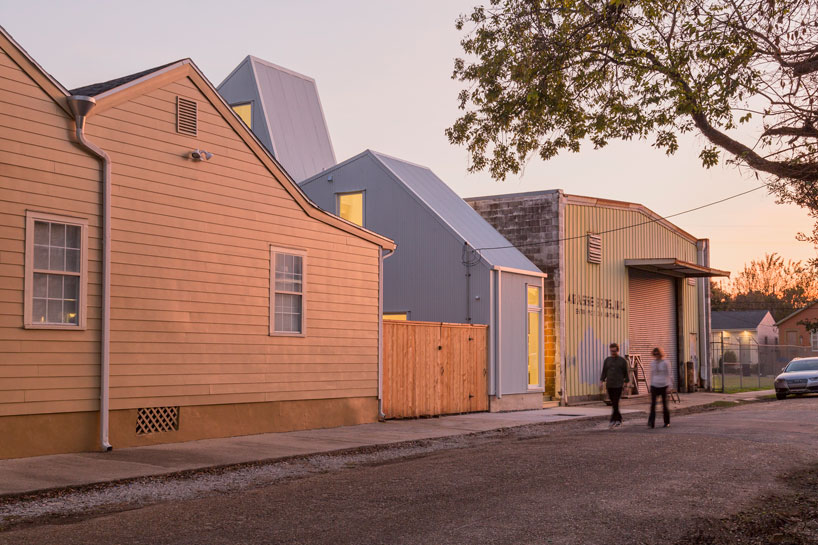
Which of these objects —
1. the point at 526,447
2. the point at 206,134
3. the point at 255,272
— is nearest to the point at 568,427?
the point at 526,447

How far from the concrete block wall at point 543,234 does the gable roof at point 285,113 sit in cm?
622

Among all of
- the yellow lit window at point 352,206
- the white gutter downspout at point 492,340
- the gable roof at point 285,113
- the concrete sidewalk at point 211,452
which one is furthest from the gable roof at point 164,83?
the gable roof at point 285,113

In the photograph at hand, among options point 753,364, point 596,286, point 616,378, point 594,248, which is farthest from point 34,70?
point 753,364

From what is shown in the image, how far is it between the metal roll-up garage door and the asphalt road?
715 inches

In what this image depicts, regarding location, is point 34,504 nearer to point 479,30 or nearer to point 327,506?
point 327,506

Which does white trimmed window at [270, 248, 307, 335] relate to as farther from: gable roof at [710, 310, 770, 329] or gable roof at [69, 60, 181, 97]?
gable roof at [710, 310, 770, 329]

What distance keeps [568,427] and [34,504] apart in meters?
12.8

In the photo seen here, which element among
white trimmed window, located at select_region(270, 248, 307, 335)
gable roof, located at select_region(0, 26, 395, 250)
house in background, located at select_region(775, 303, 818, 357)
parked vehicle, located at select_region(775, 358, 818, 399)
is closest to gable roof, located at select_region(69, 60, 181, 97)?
gable roof, located at select_region(0, 26, 395, 250)

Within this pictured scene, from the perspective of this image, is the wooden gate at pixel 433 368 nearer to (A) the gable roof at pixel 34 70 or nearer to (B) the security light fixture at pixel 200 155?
(B) the security light fixture at pixel 200 155

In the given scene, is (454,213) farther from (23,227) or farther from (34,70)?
(23,227)

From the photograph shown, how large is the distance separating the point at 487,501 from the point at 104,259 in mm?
7562

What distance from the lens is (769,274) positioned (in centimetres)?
10094

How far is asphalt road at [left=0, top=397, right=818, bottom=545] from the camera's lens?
745cm

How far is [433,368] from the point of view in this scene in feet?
68.5
